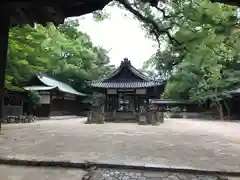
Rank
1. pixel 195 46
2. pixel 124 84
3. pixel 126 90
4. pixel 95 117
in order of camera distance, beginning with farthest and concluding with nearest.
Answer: pixel 126 90 < pixel 124 84 < pixel 95 117 < pixel 195 46

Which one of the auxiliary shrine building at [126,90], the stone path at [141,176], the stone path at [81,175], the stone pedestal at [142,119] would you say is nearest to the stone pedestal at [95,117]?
the stone pedestal at [142,119]

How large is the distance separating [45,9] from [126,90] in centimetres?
2439

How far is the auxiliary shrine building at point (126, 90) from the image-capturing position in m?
25.3

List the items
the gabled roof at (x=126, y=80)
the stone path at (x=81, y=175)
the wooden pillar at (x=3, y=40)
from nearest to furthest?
the wooden pillar at (x=3, y=40) → the stone path at (x=81, y=175) → the gabled roof at (x=126, y=80)

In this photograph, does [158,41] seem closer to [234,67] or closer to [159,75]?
[234,67]

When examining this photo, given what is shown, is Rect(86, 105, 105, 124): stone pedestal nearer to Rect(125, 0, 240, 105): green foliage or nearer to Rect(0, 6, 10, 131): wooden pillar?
Rect(125, 0, 240, 105): green foliage

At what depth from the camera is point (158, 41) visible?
45.0 feet

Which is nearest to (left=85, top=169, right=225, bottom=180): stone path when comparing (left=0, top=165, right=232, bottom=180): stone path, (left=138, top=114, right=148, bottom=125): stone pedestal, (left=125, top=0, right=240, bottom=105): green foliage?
(left=0, top=165, right=232, bottom=180): stone path

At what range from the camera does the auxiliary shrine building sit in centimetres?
2534

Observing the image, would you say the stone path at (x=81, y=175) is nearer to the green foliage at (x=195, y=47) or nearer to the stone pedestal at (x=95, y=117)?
the green foliage at (x=195, y=47)

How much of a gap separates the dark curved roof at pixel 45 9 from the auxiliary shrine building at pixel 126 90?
22.3 metres

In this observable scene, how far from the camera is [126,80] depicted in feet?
88.4

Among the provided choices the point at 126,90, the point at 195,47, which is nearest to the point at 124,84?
the point at 126,90

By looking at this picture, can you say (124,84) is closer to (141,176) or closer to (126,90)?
(126,90)
